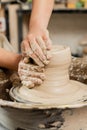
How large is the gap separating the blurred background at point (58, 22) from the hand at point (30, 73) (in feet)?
6.68

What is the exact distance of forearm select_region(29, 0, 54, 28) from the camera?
49.1 inches

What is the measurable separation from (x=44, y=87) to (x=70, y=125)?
233mm

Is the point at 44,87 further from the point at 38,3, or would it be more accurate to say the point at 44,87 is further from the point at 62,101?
the point at 38,3

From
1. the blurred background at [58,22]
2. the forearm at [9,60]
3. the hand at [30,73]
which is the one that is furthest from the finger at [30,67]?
the blurred background at [58,22]

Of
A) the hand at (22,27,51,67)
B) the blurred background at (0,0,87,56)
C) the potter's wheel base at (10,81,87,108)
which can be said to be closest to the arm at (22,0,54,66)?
the hand at (22,27,51,67)

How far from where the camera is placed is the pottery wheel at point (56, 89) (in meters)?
0.97

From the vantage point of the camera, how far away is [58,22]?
3.55 meters

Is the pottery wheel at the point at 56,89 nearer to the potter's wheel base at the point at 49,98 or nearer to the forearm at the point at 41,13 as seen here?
the potter's wheel base at the point at 49,98

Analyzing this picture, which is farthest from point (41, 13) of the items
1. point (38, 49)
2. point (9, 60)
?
point (38, 49)

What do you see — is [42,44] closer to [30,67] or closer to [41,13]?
[30,67]

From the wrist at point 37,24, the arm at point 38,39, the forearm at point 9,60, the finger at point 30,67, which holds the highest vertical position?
the arm at point 38,39

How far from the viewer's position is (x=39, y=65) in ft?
3.21

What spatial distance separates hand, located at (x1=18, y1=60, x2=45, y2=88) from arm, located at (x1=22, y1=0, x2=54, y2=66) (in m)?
0.03

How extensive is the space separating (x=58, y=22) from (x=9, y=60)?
2.40 meters
